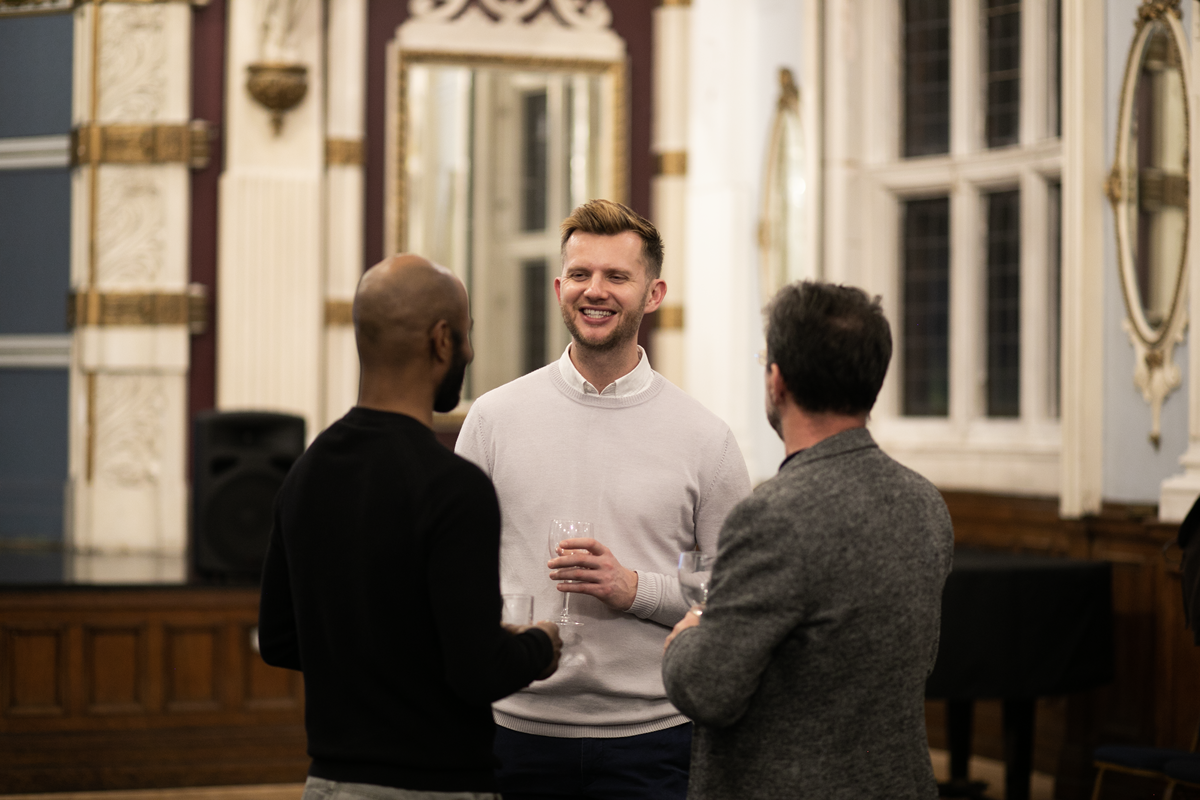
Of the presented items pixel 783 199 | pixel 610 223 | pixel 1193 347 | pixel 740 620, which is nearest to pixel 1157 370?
pixel 1193 347

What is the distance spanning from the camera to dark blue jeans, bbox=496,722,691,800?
1920 mm

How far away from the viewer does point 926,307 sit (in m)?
5.63

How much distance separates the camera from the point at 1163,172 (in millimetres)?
4422

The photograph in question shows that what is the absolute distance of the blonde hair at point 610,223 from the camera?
6.72ft

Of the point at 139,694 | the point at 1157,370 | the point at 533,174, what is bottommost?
the point at 139,694

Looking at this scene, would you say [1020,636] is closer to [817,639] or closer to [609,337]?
[609,337]

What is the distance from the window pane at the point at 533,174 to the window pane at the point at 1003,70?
2116 millimetres

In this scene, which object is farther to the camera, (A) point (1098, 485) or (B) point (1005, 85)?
(B) point (1005, 85)

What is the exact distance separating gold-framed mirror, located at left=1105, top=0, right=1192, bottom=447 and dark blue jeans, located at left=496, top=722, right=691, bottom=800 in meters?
3.05

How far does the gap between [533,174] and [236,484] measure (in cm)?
226

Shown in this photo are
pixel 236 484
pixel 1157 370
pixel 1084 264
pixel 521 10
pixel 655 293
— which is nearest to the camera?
pixel 655 293

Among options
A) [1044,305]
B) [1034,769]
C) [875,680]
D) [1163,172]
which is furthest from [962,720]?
[875,680]

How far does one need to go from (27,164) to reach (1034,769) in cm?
530

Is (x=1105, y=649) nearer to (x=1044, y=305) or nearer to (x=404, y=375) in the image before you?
(x=1044, y=305)
